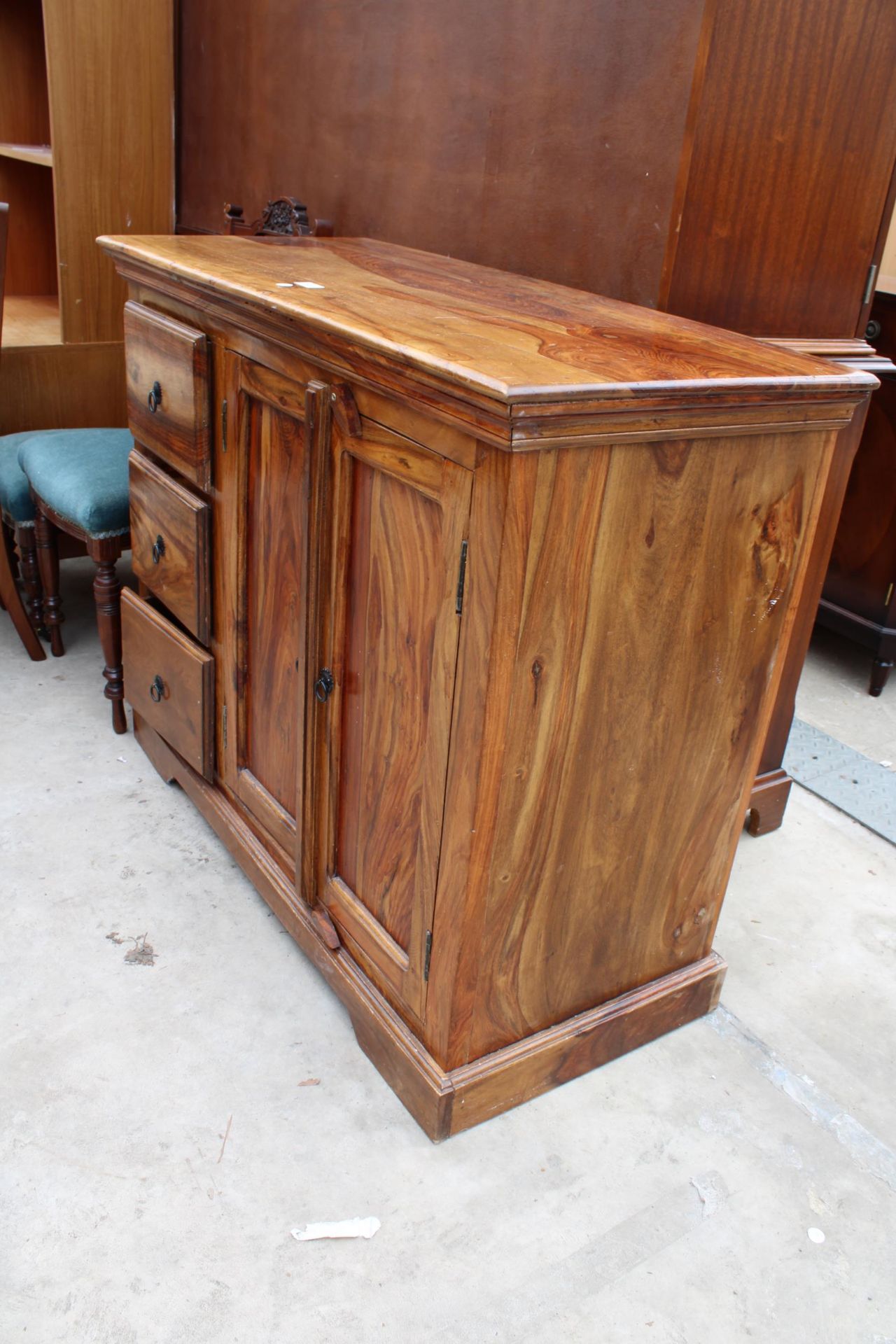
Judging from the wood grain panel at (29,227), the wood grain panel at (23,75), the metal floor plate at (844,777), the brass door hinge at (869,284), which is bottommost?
the metal floor plate at (844,777)

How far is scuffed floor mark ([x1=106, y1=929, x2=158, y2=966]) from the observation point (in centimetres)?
174

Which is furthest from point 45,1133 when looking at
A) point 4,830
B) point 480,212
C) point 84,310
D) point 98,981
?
point 84,310

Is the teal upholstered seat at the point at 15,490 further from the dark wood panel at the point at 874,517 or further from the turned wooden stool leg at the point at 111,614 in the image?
the dark wood panel at the point at 874,517

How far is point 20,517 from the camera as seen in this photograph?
2492 millimetres

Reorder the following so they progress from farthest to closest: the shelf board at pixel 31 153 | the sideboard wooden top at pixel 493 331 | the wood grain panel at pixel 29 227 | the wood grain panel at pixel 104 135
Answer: the wood grain panel at pixel 29 227 < the shelf board at pixel 31 153 < the wood grain panel at pixel 104 135 < the sideboard wooden top at pixel 493 331

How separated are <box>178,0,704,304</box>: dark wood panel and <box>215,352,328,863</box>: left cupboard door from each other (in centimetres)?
62

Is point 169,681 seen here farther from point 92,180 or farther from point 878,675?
point 878,675

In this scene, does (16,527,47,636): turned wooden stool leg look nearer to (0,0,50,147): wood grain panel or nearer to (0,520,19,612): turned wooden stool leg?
(0,520,19,612): turned wooden stool leg

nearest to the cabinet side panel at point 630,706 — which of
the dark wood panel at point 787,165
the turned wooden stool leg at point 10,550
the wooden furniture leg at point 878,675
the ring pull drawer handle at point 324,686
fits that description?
the ring pull drawer handle at point 324,686

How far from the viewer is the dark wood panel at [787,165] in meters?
1.56

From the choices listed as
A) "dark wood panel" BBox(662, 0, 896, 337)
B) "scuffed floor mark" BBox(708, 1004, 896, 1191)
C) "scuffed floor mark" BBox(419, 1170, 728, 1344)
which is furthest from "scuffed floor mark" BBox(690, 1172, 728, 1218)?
"dark wood panel" BBox(662, 0, 896, 337)

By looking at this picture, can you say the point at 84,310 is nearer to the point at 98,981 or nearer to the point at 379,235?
the point at 379,235

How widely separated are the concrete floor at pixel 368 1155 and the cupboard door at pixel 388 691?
0.76ft

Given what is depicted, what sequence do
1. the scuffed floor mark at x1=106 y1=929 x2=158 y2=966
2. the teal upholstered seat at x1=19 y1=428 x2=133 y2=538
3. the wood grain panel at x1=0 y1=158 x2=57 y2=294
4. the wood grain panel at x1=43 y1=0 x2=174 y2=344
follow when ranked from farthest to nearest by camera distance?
the wood grain panel at x1=0 y1=158 x2=57 y2=294, the wood grain panel at x1=43 y1=0 x2=174 y2=344, the teal upholstered seat at x1=19 y1=428 x2=133 y2=538, the scuffed floor mark at x1=106 y1=929 x2=158 y2=966
